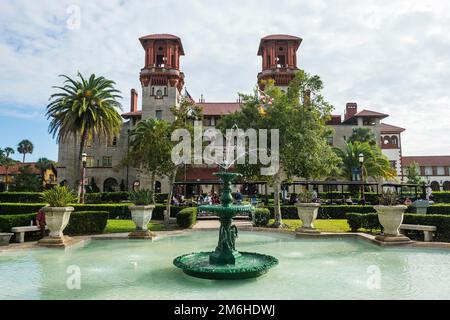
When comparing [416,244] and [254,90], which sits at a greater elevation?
[254,90]

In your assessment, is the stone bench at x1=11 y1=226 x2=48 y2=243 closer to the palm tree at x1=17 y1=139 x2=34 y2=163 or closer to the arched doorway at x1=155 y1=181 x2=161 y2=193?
the arched doorway at x1=155 y1=181 x2=161 y2=193

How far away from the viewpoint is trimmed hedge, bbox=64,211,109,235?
592 inches

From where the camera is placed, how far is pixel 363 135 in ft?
170

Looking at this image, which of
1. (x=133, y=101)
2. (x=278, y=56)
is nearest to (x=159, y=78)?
(x=133, y=101)

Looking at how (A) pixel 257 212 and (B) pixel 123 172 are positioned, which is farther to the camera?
(B) pixel 123 172

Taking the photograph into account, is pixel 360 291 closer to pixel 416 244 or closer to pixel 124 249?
pixel 416 244

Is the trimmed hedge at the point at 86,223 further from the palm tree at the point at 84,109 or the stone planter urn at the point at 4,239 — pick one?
the palm tree at the point at 84,109

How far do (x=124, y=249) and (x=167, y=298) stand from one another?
6112 mm

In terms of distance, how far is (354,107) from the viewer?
61.4m

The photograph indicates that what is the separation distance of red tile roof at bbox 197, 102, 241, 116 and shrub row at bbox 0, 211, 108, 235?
1517 inches

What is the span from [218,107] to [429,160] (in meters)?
60.5

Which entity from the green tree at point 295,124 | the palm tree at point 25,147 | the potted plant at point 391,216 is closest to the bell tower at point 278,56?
the green tree at point 295,124

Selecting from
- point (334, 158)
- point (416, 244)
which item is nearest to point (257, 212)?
point (334, 158)
